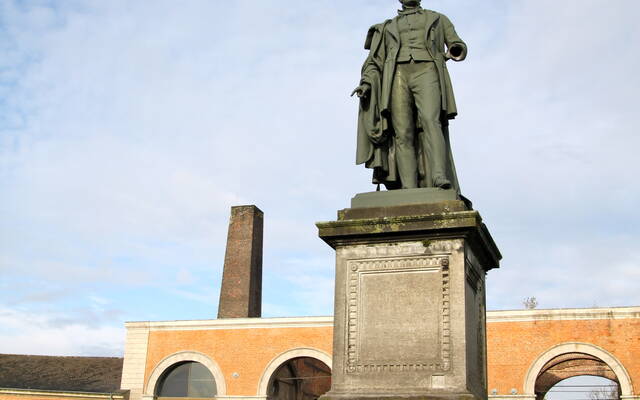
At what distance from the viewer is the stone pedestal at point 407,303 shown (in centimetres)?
513

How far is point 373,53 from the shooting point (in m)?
6.44

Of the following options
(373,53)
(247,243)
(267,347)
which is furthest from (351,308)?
(247,243)

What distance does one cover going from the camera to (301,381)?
3925 cm

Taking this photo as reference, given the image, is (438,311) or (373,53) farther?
(373,53)

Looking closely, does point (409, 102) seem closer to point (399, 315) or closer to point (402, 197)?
point (402, 197)

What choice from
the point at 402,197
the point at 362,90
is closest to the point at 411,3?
the point at 362,90

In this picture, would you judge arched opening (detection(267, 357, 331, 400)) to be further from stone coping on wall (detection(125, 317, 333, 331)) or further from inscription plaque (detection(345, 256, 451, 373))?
inscription plaque (detection(345, 256, 451, 373))

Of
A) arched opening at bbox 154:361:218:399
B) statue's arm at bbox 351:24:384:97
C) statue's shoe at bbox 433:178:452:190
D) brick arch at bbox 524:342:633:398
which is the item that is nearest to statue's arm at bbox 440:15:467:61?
statue's arm at bbox 351:24:384:97

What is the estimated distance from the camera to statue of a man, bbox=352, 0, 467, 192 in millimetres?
6070

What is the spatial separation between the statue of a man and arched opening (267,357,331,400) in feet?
95.4

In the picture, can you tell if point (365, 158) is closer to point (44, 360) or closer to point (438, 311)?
point (438, 311)

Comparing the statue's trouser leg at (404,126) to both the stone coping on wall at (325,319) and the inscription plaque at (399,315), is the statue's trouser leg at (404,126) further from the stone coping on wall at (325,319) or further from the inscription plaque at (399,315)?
the stone coping on wall at (325,319)

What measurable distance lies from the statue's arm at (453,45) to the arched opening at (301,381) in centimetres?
2928

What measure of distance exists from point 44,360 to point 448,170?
38723 mm
